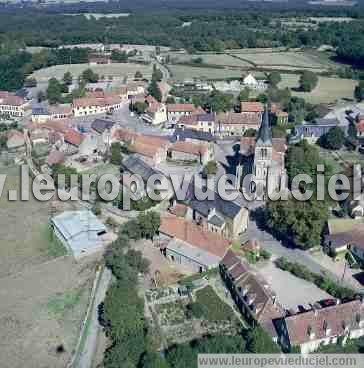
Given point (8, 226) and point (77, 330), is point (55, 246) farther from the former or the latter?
point (77, 330)

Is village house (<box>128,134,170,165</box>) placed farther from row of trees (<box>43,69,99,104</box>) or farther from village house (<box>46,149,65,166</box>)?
row of trees (<box>43,69,99,104</box>)

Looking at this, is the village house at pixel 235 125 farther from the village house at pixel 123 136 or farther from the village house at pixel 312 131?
the village house at pixel 123 136

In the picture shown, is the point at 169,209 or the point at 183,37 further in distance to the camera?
the point at 183,37

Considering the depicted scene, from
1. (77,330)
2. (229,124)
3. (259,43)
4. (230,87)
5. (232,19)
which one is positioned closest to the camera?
(77,330)

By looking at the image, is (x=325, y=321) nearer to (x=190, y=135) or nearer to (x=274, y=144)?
(x=274, y=144)

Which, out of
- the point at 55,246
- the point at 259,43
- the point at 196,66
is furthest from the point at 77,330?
the point at 259,43

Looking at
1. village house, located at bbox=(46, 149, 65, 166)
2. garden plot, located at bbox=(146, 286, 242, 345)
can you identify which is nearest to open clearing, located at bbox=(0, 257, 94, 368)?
garden plot, located at bbox=(146, 286, 242, 345)

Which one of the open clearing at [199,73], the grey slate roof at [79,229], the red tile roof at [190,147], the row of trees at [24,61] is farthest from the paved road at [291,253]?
the row of trees at [24,61]
